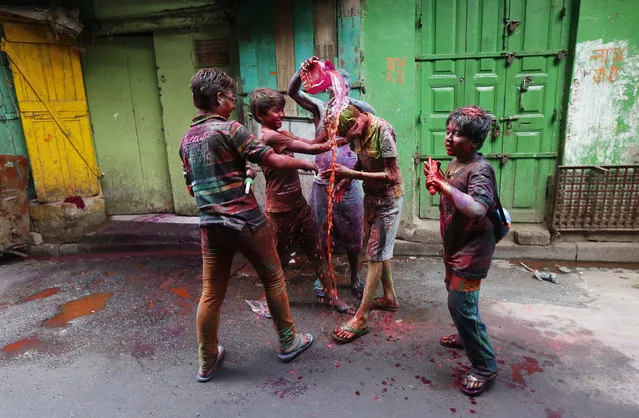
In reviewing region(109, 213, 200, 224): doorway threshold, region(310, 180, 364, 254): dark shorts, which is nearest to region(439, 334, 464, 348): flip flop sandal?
region(310, 180, 364, 254): dark shorts

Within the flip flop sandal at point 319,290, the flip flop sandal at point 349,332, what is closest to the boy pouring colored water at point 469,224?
the flip flop sandal at point 349,332

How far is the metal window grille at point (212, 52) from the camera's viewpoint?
18.2 feet

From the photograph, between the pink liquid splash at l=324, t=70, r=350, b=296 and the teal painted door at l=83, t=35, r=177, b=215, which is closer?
the pink liquid splash at l=324, t=70, r=350, b=296

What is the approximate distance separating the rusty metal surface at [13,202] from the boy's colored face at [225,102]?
13.0ft

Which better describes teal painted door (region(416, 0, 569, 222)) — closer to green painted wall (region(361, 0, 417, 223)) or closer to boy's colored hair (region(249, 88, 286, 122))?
green painted wall (region(361, 0, 417, 223))

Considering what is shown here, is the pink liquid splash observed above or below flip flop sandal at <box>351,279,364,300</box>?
above

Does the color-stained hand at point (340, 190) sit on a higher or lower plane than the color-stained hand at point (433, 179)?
lower

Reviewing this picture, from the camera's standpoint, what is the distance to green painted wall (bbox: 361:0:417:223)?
4660 mm

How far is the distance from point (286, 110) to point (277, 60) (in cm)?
57

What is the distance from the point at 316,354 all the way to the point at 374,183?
4.42 feet

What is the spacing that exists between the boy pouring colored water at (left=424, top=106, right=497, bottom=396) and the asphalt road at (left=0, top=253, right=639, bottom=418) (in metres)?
0.28

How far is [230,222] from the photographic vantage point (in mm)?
2633

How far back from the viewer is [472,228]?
2510 mm

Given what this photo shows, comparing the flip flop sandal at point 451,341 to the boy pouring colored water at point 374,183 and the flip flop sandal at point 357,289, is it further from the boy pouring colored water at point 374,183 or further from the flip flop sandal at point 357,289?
the flip flop sandal at point 357,289
